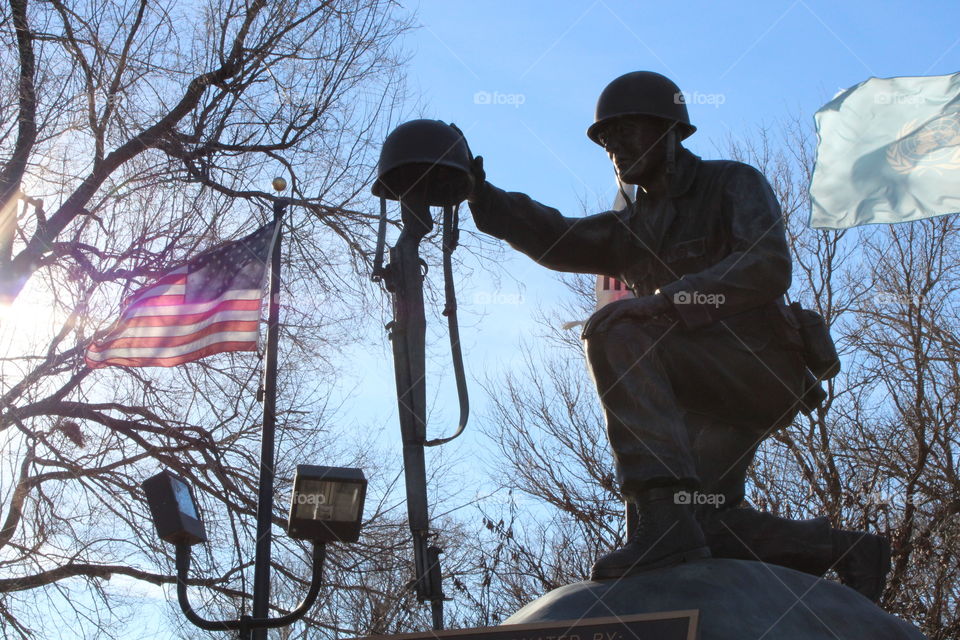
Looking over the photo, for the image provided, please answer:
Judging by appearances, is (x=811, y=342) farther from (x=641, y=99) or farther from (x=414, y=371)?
(x=414, y=371)

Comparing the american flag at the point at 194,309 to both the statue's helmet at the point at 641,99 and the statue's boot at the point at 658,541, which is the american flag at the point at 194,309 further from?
the statue's boot at the point at 658,541

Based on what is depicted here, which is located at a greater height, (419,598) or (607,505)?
(607,505)

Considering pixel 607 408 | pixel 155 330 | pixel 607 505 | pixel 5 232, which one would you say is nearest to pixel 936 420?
pixel 607 505

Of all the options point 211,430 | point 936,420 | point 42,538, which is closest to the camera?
point 42,538

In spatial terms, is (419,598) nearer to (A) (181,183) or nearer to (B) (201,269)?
(B) (201,269)

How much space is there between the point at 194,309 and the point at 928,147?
7.96 metres

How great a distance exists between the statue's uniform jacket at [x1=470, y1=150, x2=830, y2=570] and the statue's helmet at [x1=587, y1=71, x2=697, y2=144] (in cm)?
26

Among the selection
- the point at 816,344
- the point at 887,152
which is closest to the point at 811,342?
the point at 816,344

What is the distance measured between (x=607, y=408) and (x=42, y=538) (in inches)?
448

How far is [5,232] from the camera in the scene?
46.8ft

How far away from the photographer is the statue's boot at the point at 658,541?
12.7ft

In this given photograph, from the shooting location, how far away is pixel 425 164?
4703mm

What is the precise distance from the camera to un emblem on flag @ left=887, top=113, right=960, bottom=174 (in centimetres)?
1260

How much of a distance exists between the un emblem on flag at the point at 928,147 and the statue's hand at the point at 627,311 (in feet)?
30.9
